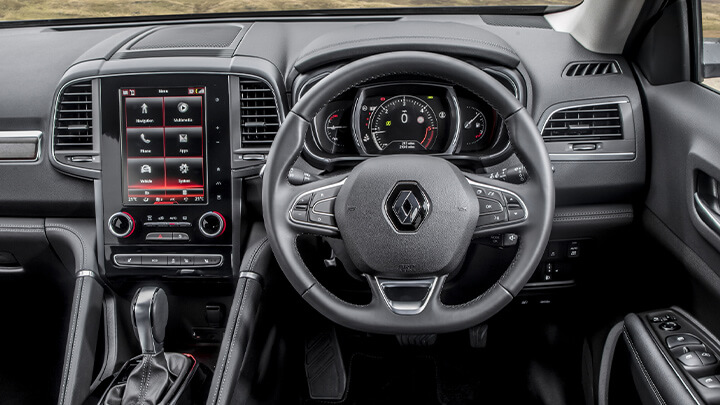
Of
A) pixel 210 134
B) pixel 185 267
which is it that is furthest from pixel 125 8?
pixel 185 267

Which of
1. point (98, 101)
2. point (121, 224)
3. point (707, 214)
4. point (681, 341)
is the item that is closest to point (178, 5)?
point (98, 101)

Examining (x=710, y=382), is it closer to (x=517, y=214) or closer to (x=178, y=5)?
(x=517, y=214)

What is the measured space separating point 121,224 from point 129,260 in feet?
0.39

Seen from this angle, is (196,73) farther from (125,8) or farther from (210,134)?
(125,8)

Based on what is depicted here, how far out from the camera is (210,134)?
Answer: 1.90 meters

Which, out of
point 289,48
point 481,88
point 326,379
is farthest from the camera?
point 326,379

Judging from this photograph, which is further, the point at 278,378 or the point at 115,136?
the point at 278,378

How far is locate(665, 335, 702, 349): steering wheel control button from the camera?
5.46 feet

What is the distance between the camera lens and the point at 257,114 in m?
1.91

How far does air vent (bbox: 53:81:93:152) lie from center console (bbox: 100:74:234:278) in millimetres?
68

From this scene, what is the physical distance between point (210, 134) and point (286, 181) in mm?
462

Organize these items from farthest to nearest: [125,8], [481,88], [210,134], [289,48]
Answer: [125,8], [289,48], [210,134], [481,88]

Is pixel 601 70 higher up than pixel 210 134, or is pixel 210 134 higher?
pixel 601 70

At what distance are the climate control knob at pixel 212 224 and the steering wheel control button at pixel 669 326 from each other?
4.25 feet
